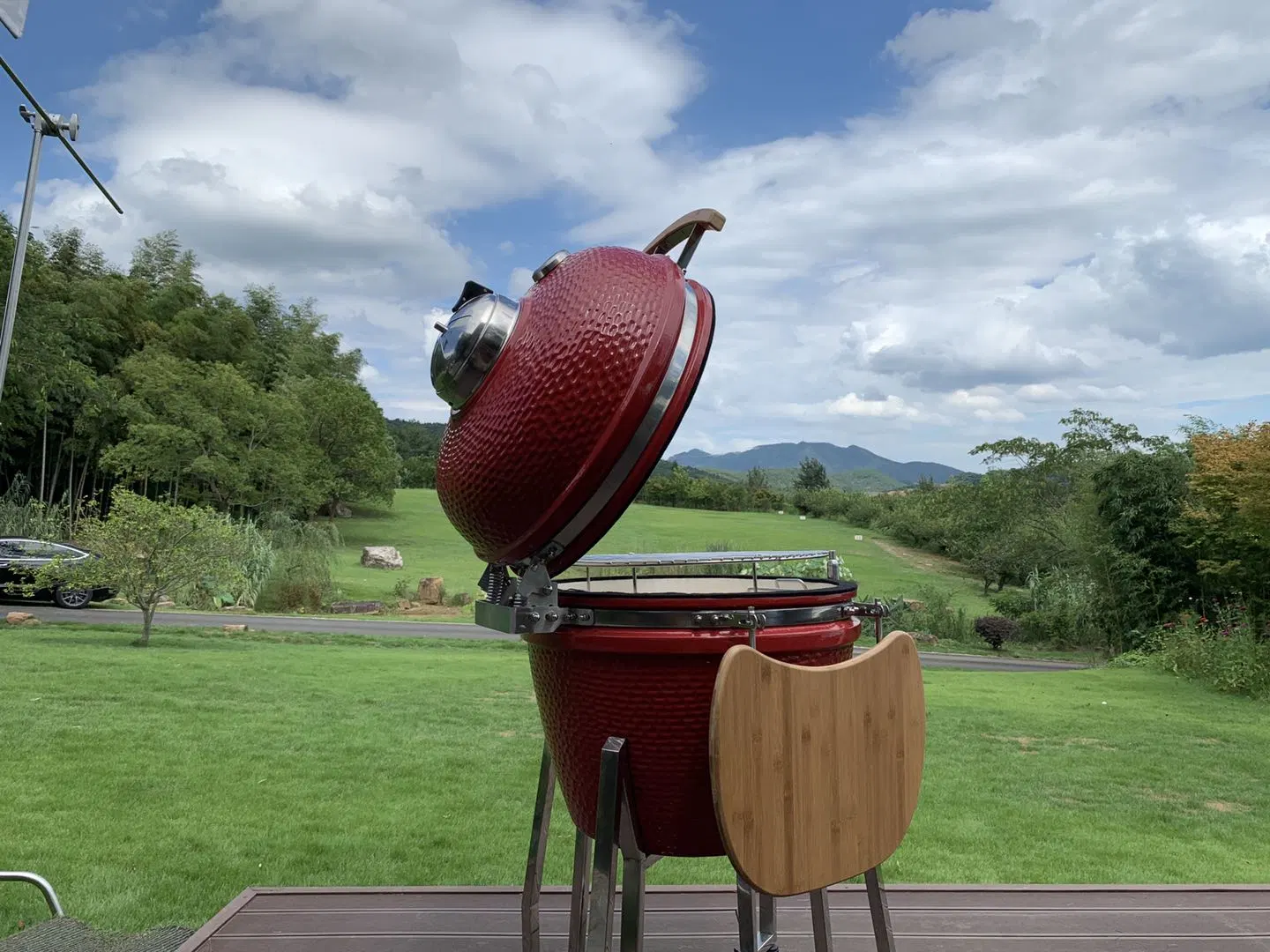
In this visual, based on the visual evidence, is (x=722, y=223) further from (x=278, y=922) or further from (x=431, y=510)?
(x=431, y=510)

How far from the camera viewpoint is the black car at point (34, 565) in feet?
46.7

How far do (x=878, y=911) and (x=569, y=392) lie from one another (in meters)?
1.44

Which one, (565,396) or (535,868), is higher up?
(565,396)

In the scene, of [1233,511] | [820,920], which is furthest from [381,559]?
[820,920]

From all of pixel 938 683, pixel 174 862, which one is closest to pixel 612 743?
pixel 174 862

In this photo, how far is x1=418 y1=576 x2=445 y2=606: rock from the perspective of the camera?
1988 cm

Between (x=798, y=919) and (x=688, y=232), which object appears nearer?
(x=688, y=232)

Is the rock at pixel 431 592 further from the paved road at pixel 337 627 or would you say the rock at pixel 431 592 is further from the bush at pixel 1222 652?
the bush at pixel 1222 652

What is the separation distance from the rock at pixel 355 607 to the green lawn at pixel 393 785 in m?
8.04

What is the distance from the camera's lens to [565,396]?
1.85 m

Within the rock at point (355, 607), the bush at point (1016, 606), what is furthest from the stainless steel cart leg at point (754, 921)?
the bush at point (1016, 606)

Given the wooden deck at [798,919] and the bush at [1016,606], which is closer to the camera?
the wooden deck at [798,919]

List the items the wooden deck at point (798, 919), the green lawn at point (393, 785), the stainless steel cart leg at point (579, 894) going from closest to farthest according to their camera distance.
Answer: the stainless steel cart leg at point (579, 894)
the wooden deck at point (798, 919)
the green lawn at point (393, 785)

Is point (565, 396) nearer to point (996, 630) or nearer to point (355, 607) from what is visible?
point (996, 630)
